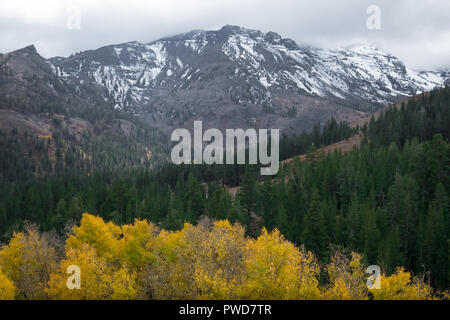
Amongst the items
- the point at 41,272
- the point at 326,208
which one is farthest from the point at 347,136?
the point at 41,272

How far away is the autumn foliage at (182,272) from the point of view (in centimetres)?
2792

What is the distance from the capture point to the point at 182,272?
3431 cm

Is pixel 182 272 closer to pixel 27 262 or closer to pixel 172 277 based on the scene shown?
pixel 172 277

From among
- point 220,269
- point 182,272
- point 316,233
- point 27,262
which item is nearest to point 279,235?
point 316,233

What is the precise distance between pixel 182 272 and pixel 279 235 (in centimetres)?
3364

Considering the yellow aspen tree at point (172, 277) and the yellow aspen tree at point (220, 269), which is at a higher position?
the yellow aspen tree at point (220, 269)

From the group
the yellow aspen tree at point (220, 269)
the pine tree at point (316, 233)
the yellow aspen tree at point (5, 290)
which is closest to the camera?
the yellow aspen tree at point (220, 269)

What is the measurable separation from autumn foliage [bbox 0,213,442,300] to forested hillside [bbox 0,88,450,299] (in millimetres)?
153

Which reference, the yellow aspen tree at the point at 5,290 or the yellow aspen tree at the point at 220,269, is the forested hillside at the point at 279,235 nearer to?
the yellow aspen tree at the point at 220,269

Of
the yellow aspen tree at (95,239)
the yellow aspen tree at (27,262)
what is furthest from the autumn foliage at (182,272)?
the yellow aspen tree at (27,262)

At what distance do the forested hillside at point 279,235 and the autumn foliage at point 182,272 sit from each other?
0.50 ft

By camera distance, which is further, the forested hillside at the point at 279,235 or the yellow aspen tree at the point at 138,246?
the yellow aspen tree at the point at 138,246
